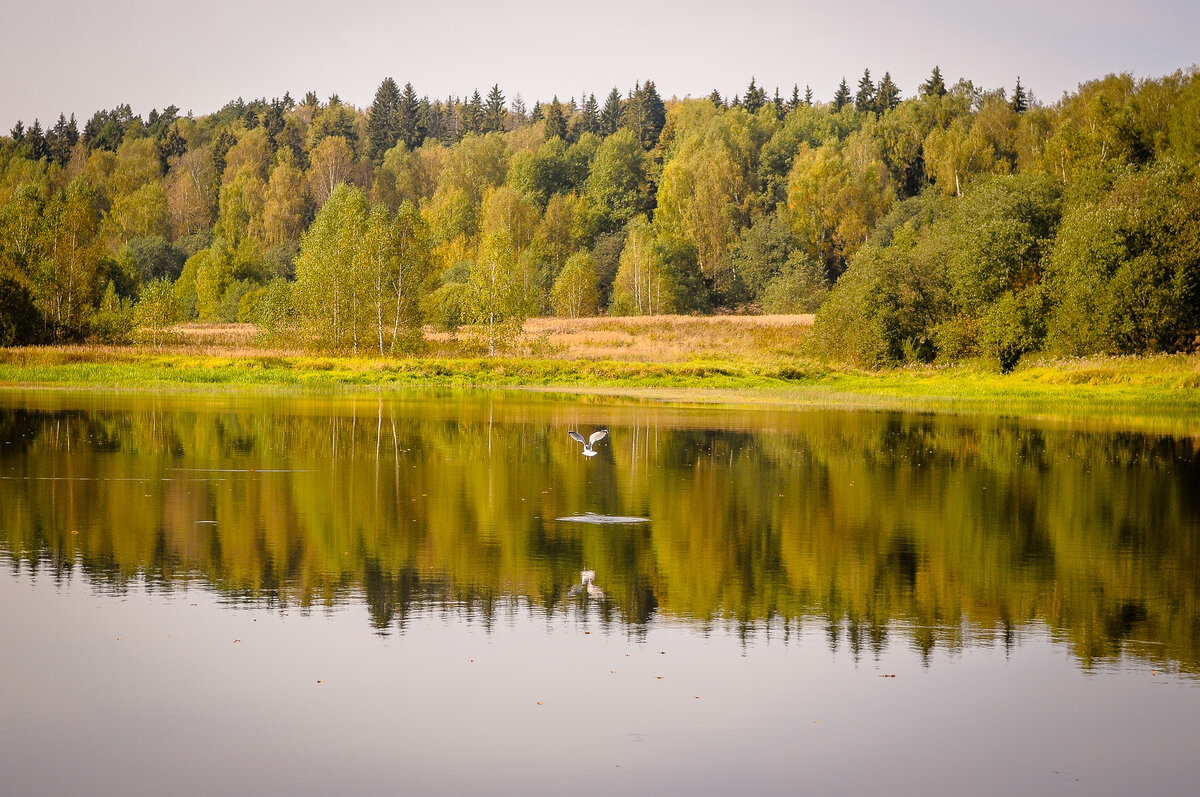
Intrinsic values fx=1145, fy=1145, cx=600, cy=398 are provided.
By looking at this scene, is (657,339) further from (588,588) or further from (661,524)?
(588,588)

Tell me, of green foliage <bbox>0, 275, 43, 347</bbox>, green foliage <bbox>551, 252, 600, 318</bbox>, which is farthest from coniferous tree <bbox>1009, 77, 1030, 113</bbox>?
green foliage <bbox>0, 275, 43, 347</bbox>

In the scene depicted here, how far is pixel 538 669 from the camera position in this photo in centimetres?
1128

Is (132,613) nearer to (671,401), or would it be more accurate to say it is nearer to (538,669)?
(538,669)

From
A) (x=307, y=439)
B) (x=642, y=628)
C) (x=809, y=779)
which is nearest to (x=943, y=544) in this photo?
(x=642, y=628)

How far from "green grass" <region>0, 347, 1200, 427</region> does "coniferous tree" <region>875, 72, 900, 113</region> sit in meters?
104

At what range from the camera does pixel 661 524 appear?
63.9ft

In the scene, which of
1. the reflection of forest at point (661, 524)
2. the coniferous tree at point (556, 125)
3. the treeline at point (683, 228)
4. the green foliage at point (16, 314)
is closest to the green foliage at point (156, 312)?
the treeline at point (683, 228)

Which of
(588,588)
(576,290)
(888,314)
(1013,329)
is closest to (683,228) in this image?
(576,290)

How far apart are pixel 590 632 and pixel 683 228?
125964 millimetres

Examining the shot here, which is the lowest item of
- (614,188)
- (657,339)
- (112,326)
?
(657,339)

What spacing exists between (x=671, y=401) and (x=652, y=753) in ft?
146

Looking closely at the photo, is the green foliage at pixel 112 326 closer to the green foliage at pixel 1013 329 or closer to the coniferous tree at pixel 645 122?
the green foliage at pixel 1013 329

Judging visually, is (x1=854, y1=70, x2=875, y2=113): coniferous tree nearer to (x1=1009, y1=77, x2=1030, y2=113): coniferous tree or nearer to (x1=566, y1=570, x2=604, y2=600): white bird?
(x1=1009, y1=77, x2=1030, y2=113): coniferous tree

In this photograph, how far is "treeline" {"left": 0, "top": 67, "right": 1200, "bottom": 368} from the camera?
65.6 m
